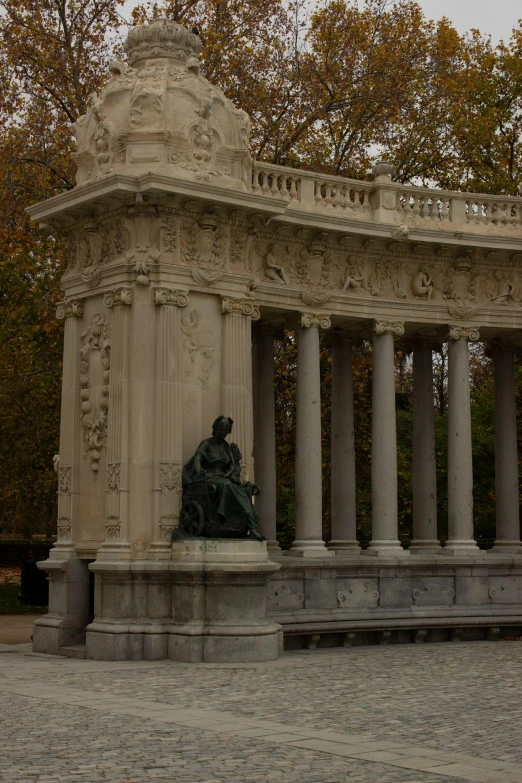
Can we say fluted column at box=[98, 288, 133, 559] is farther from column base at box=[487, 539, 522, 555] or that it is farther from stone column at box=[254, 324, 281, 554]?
column base at box=[487, 539, 522, 555]

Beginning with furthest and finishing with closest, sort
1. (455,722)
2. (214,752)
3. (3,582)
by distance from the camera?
(3,582) < (455,722) < (214,752)

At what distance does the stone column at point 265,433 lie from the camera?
31.5 meters

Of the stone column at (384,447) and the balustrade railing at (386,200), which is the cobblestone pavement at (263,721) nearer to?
the stone column at (384,447)

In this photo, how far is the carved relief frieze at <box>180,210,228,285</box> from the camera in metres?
27.0

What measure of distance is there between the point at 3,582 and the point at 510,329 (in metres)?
30.1

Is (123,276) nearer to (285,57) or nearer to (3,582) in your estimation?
(285,57)

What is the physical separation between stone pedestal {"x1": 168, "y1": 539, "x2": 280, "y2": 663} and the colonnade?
444cm

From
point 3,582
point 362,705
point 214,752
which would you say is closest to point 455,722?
point 362,705

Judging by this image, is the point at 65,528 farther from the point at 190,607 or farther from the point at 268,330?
the point at 268,330

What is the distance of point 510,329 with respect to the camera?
33.2m

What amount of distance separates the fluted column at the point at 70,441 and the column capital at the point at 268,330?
18.1 feet

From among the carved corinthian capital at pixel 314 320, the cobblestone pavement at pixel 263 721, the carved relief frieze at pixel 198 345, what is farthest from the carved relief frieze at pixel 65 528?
the carved corinthian capital at pixel 314 320

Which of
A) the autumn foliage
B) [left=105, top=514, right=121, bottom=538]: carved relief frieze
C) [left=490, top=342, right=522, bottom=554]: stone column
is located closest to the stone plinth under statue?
[left=105, top=514, right=121, bottom=538]: carved relief frieze

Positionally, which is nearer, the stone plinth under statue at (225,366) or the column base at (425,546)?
the stone plinth under statue at (225,366)
